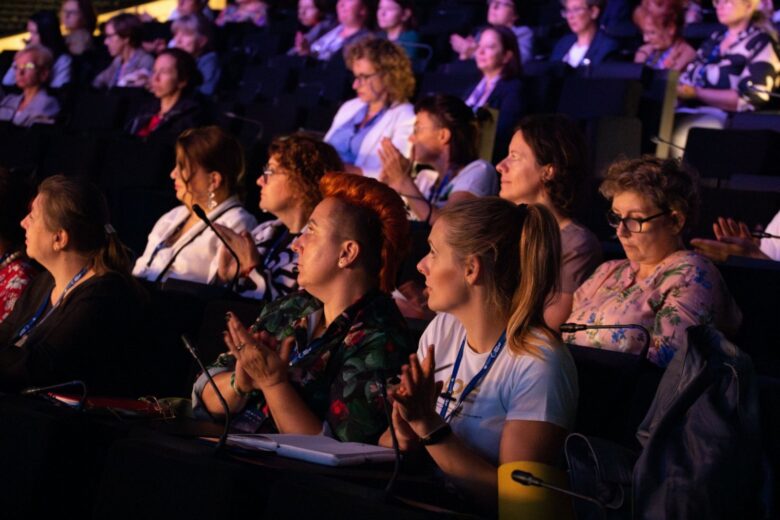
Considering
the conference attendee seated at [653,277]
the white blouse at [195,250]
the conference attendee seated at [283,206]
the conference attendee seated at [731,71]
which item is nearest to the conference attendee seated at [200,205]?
the white blouse at [195,250]

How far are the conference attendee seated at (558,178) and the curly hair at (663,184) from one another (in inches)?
10.9

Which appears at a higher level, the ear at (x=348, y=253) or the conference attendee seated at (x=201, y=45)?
the ear at (x=348, y=253)

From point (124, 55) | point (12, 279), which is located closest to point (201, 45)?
point (124, 55)

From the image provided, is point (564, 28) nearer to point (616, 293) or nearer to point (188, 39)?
point (188, 39)

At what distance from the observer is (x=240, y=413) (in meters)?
2.12

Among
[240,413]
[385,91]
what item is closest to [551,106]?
[385,91]

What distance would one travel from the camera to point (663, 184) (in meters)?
2.37

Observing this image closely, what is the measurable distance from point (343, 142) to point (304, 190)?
1.58m

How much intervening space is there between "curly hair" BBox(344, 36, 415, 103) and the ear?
2.35 meters

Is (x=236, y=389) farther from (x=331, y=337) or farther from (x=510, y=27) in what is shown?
(x=510, y=27)

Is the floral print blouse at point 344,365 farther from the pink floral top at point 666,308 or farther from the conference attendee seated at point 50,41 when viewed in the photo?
the conference attendee seated at point 50,41

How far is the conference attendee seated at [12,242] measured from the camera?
9.67ft

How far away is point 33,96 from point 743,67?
400 cm

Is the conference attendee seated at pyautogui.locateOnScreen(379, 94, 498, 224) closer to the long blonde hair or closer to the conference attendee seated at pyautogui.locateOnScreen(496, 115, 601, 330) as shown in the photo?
the conference attendee seated at pyautogui.locateOnScreen(496, 115, 601, 330)
